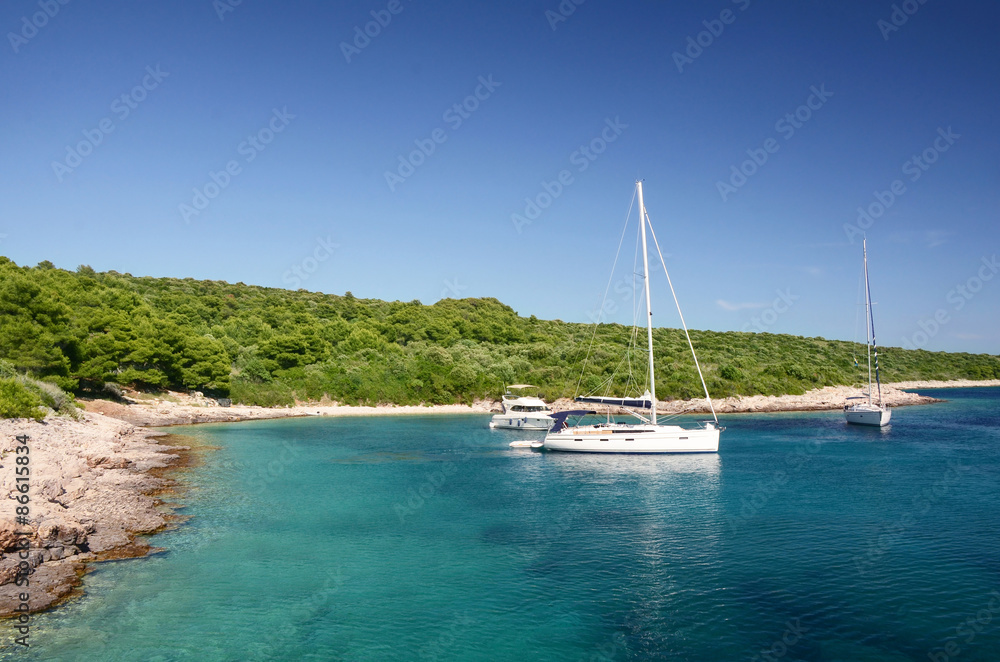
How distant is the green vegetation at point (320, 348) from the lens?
44688mm

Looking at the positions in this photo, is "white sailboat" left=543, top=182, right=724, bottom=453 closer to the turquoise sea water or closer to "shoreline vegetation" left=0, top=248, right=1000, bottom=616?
the turquoise sea water

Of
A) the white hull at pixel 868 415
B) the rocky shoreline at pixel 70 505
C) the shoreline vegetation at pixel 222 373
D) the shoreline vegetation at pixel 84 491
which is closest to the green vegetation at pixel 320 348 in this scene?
the shoreline vegetation at pixel 222 373

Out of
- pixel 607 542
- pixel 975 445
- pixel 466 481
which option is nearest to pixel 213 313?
pixel 466 481

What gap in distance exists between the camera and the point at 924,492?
24.2 m

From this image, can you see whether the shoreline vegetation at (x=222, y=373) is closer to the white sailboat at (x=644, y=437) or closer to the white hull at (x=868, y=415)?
the white hull at (x=868, y=415)

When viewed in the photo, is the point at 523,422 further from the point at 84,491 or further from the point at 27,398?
the point at 84,491

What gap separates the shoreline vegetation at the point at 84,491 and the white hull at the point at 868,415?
162 ft

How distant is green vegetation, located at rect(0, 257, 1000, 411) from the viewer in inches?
1759

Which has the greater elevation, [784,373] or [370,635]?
[784,373]

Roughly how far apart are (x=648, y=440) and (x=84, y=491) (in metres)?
26.2

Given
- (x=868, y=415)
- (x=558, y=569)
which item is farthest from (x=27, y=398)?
(x=868, y=415)

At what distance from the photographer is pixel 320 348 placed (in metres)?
69.5

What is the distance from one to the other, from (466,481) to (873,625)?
1786 centimetres

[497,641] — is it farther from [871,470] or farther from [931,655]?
[871,470]
